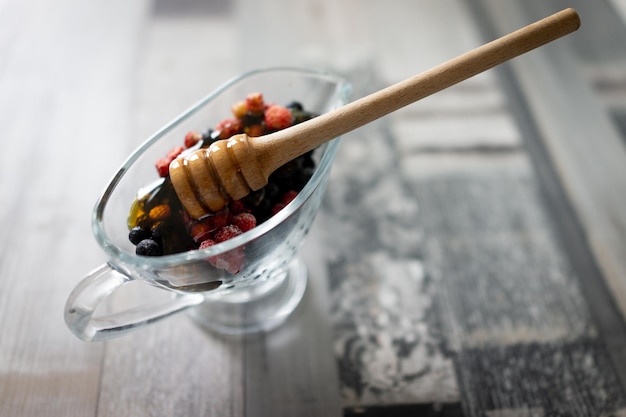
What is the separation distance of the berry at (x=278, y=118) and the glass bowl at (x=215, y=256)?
65 mm

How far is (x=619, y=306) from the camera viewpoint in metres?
0.85

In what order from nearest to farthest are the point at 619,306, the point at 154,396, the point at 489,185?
1. the point at 154,396
2. the point at 619,306
3. the point at 489,185

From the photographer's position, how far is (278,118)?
2.31 ft

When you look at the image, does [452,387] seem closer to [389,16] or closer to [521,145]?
[521,145]

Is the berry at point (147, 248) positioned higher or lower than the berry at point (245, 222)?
higher

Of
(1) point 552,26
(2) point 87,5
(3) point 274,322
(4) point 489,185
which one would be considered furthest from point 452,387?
(2) point 87,5

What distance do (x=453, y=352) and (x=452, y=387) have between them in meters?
0.05

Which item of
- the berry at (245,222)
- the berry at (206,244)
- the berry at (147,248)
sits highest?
the berry at (147,248)

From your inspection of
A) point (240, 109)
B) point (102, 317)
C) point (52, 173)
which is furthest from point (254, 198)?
point (52, 173)

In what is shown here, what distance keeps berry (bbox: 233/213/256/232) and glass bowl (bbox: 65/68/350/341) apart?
0.03 metres

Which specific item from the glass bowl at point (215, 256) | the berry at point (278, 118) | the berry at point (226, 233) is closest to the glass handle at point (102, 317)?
the glass bowl at point (215, 256)

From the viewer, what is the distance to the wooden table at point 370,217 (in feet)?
2.52

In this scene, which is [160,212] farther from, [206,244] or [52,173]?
[52,173]

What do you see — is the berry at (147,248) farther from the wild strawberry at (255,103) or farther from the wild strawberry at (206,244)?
the wild strawberry at (255,103)
